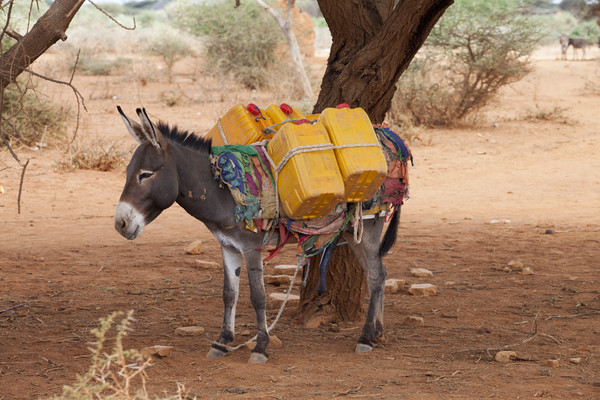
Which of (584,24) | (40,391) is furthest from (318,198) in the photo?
(584,24)

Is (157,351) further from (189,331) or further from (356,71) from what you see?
(356,71)

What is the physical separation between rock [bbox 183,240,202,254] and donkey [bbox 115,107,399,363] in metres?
2.88

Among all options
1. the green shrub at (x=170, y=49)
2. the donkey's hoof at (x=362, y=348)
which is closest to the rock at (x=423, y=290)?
the donkey's hoof at (x=362, y=348)

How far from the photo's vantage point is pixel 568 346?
460 centimetres

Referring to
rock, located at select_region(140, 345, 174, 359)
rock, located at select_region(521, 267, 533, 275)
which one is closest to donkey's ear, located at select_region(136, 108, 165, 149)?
rock, located at select_region(140, 345, 174, 359)

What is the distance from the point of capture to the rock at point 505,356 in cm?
428

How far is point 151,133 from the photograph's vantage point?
3.95 meters

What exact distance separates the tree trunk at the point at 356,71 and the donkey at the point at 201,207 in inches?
25.3

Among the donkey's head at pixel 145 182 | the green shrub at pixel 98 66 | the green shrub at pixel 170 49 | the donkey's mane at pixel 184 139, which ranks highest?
the green shrub at pixel 170 49

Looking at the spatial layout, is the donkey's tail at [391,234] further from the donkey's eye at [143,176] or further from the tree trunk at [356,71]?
the donkey's eye at [143,176]

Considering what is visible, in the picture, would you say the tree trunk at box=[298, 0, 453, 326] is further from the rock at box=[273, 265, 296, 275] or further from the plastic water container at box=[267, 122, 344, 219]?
the rock at box=[273, 265, 296, 275]

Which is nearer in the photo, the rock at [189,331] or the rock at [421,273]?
the rock at [189,331]

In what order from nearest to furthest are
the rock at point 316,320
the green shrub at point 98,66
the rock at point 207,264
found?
the rock at point 316,320 → the rock at point 207,264 → the green shrub at point 98,66

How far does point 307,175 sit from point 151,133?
2.98 ft
